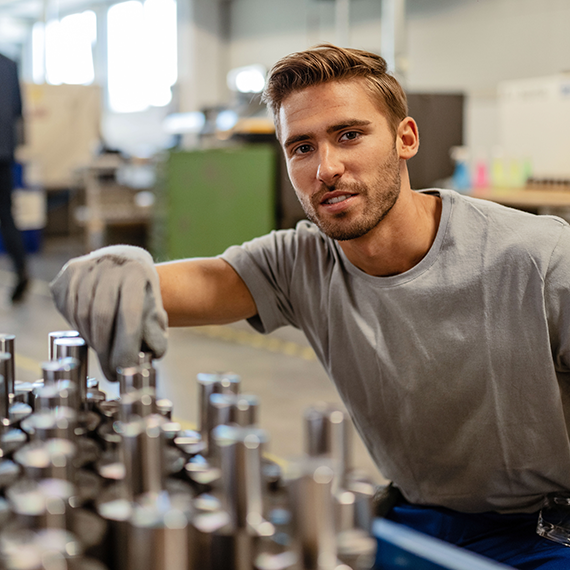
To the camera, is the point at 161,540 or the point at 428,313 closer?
the point at 161,540

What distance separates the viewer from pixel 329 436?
54 cm

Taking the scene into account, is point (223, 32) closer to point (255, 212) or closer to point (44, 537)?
point (255, 212)

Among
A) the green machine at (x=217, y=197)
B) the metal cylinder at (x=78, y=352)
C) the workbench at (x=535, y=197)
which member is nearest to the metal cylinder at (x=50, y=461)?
the metal cylinder at (x=78, y=352)

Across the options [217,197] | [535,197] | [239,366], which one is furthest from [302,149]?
[217,197]

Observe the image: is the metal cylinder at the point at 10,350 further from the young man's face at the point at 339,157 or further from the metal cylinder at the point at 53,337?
the young man's face at the point at 339,157

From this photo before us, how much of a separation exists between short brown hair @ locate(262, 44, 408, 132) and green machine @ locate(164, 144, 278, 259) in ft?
10.5

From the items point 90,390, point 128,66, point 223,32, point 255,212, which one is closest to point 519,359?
point 90,390

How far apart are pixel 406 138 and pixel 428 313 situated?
35cm

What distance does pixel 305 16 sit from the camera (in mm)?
8953

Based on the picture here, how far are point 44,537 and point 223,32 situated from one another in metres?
10.4

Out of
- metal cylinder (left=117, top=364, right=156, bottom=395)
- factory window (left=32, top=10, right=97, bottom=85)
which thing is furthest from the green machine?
factory window (left=32, top=10, right=97, bottom=85)

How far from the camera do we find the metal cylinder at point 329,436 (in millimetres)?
533

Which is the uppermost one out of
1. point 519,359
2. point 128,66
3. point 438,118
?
point 128,66

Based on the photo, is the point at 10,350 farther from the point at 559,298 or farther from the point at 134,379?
the point at 559,298
